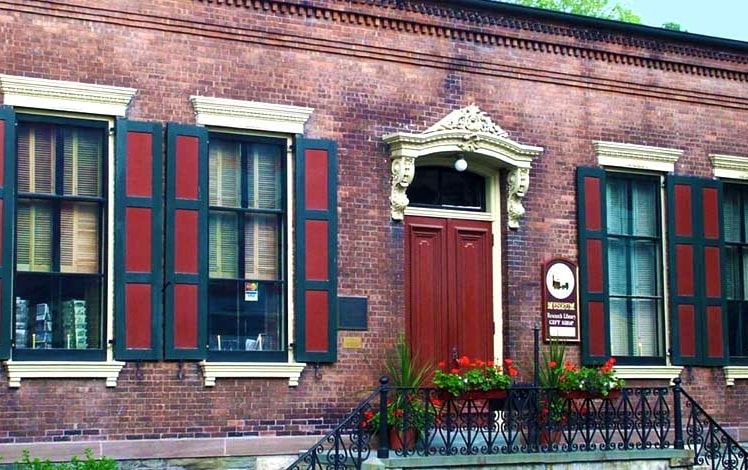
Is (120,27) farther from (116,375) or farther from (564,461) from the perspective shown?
(564,461)

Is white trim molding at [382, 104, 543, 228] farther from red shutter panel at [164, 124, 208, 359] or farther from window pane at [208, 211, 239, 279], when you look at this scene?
red shutter panel at [164, 124, 208, 359]

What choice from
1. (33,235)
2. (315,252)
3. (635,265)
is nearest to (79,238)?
(33,235)

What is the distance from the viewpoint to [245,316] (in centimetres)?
1595

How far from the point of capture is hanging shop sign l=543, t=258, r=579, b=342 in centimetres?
1816

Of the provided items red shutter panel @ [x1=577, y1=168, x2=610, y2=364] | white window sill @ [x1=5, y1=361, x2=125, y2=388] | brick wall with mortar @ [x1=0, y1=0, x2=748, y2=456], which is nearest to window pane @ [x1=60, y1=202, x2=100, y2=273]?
white window sill @ [x1=5, y1=361, x2=125, y2=388]

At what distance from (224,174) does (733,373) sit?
8.07m

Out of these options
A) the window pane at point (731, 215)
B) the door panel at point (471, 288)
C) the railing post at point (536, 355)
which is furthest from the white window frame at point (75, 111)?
the window pane at point (731, 215)

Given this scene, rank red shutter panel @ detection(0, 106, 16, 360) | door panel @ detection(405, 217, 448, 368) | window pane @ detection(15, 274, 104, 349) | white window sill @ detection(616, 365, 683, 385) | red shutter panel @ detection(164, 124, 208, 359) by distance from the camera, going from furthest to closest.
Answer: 1. white window sill @ detection(616, 365, 683, 385)
2. door panel @ detection(405, 217, 448, 368)
3. red shutter panel @ detection(164, 124, 208, 359)
4. window pane @ detection(15, 274, 104, 349)
5. red shutter panel @ detection(0, 106, 16, 360)

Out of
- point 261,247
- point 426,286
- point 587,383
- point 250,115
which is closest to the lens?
point 250,115

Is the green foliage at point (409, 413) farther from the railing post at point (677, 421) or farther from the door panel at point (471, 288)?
the railing post at point (677, 421)

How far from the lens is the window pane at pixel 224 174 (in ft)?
52.3

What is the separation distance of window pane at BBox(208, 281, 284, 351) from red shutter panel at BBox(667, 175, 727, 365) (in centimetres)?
604

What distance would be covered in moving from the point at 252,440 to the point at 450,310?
3318 mm

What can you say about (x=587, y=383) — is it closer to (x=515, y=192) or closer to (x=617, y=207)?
(x=515, y=192)
